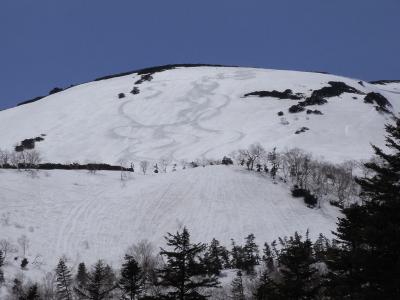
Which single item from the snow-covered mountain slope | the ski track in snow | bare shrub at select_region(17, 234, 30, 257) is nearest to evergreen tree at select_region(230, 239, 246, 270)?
the snow-covered mountain slope

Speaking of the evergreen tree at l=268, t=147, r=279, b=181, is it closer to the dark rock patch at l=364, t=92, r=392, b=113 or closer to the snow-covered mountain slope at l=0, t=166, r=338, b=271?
the snow-covered mountain slope at l=0, t=166, r=338, b=271

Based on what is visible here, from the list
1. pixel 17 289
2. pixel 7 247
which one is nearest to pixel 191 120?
pixel 7 247

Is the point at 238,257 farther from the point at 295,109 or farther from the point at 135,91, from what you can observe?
the point at 135,91

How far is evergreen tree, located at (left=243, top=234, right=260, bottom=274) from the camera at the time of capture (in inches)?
2351

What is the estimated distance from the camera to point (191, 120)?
150 m

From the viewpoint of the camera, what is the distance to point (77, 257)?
62375mm

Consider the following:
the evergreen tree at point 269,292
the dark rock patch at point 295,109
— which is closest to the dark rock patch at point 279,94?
the dark rock patch at point 295,109

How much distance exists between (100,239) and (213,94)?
109 m

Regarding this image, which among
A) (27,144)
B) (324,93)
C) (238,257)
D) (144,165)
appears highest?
(324,93)

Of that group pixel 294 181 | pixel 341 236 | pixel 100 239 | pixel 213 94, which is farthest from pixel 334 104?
pixel 341 236

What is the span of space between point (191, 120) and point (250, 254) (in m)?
88.6

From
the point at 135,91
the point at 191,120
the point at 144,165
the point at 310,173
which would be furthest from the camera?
the point at 135,91

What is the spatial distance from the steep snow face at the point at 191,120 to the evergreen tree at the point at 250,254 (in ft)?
169

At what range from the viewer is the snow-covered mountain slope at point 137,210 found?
67.2 meters
